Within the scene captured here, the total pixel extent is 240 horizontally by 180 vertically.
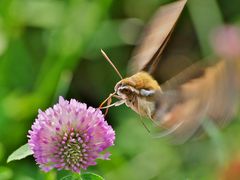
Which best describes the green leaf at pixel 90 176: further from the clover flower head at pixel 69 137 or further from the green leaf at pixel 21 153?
the green leaf at pixel 21 153

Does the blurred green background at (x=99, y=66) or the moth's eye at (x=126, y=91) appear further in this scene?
the blurred green background at (x=99, y=66)

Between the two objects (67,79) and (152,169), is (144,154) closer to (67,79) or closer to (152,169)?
(152,169)

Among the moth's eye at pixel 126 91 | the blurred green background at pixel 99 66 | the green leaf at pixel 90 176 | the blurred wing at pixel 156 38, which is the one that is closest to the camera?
the green leaf at pixel 90 176

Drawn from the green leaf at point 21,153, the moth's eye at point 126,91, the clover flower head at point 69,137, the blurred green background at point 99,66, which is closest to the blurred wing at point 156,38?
the moth's eye at point 126,91

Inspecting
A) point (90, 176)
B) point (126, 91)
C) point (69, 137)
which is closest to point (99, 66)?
point (126, 91)

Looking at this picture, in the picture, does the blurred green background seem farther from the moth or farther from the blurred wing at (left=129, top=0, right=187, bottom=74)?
the moth

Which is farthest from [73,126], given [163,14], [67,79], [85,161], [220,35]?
[220,35]

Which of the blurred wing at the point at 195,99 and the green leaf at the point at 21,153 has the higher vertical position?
the green leaf at the point at 21,153
